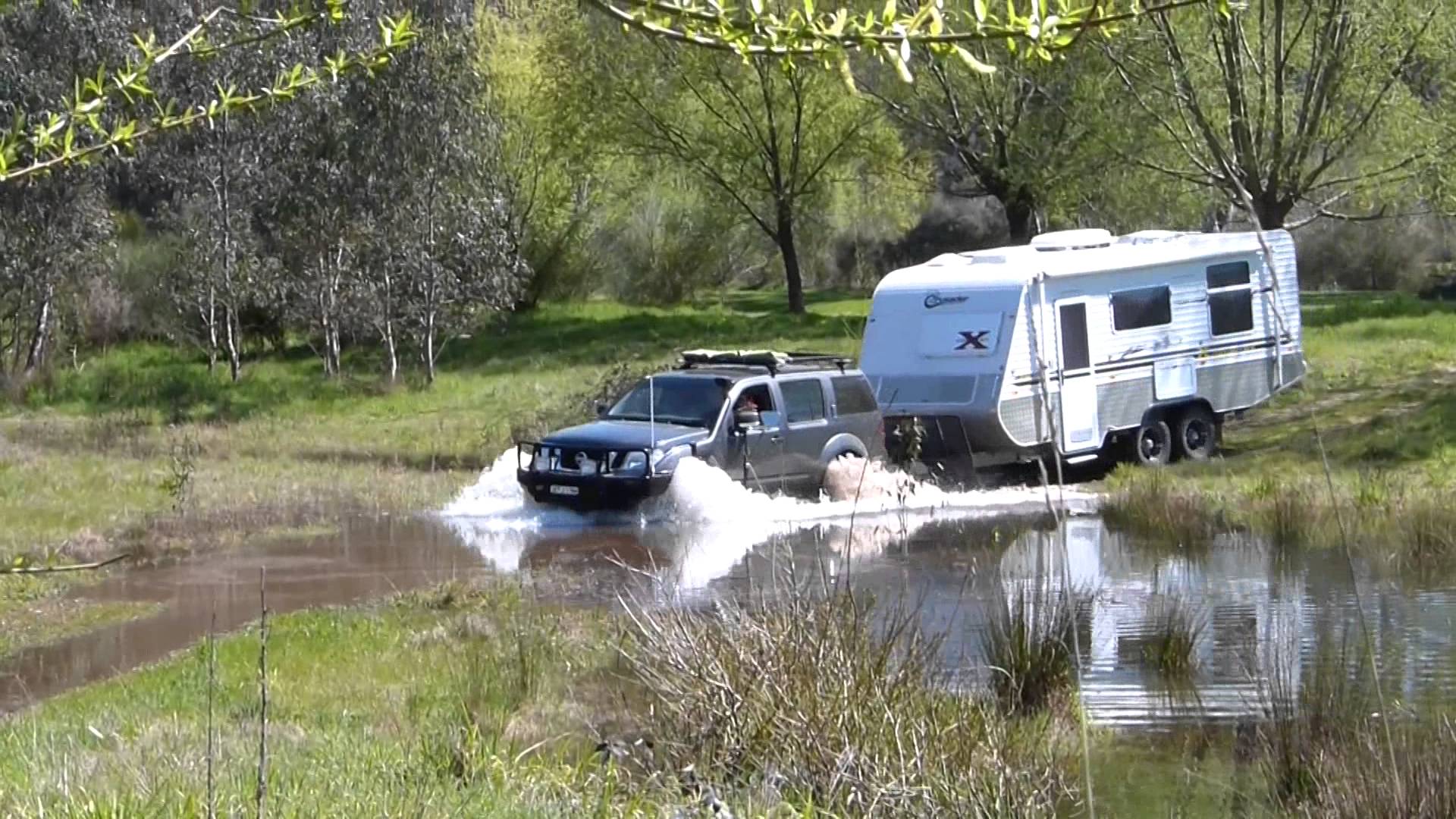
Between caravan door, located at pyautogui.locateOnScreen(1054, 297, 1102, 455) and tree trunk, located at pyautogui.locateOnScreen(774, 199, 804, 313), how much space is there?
19.3 meters

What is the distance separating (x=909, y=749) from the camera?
6754 millimetres

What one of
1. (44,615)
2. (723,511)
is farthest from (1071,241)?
(44,615)

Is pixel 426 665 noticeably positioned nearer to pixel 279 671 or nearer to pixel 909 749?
pixel 279 671

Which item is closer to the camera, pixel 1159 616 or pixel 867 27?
pixel 867 27

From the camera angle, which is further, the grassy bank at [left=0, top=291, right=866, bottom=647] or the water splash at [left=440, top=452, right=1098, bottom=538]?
the water splash at [left=440, top=452, right=1098, bottom=538]

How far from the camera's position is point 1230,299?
22766 millimetres

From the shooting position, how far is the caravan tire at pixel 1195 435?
73.2 feet

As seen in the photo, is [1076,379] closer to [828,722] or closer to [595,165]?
[828,722]

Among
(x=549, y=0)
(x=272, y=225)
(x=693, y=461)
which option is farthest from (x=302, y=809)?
(x=549, y=0)

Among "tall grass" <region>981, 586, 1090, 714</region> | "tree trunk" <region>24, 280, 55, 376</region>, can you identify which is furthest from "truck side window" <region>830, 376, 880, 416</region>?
"tree trunk" <region>24, 280, 55, 376</region>

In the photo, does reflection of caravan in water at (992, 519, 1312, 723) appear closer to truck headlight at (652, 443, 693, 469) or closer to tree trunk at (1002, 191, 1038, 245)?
truck headlight at (652, 443, 693, 469)

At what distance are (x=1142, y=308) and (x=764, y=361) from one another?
5.32m

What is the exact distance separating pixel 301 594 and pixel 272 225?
66.5 ft

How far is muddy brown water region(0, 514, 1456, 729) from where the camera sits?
32.3ft
